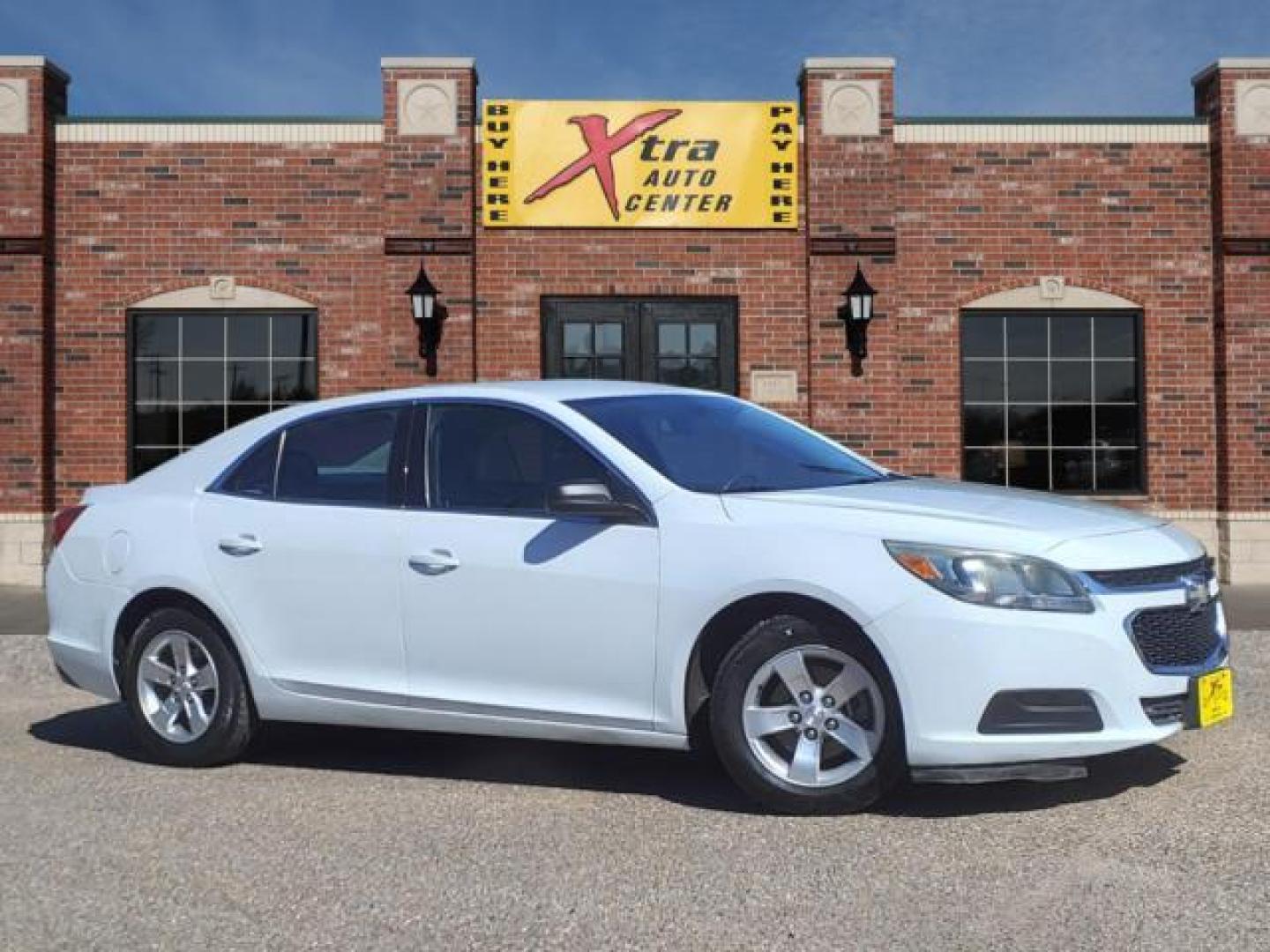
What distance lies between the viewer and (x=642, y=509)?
5207 mm

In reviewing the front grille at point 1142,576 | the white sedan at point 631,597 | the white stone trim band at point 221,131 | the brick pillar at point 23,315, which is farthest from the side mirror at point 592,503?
the brick pillar at point 23,315

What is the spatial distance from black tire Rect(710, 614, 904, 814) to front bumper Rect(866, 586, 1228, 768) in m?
0.07

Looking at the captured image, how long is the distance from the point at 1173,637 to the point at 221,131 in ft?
41.5

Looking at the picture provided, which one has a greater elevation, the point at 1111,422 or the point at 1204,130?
the point at 1204,130

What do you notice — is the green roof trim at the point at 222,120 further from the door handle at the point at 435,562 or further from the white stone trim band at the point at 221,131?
the door handle at the point at 435,562

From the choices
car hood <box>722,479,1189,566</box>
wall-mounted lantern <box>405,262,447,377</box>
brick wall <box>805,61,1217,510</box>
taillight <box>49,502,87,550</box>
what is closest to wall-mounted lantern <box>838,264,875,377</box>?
brick wall <box>805,61,1217,510</box>

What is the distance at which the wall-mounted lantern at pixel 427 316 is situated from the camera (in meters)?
14.4

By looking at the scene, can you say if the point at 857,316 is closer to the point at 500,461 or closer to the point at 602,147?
the point at 602,147

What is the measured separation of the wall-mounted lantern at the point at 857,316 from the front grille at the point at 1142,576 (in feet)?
31.4

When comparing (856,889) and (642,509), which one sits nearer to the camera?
(856,889)

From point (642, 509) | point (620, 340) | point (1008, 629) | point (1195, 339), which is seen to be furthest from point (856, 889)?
point (1195, 339)

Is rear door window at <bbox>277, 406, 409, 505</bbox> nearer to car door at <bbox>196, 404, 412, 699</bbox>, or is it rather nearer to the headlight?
car door at <bbox>196, 404, 412, 699</bbox>

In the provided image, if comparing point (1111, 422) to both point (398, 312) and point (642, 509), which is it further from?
point (642, 509)

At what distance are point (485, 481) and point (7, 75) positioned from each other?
11831mm
